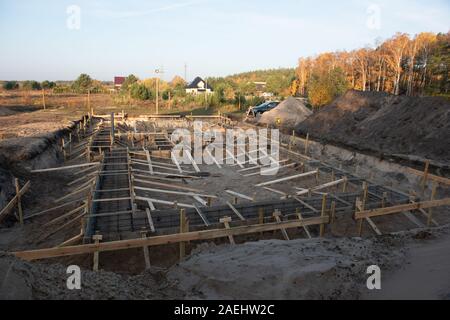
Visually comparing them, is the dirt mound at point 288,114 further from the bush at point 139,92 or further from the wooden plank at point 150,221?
the bush at point 139,92

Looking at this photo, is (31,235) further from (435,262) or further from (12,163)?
(435,262)

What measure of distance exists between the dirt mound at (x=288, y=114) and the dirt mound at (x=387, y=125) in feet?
9.36

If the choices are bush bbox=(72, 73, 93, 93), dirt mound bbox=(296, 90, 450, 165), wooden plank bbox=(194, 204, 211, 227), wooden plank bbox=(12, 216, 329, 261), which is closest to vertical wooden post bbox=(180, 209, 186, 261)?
wooden plank bbox=(12, 216, 329, 261)

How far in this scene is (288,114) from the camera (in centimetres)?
2389

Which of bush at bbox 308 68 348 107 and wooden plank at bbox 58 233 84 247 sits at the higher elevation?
bush at bbox 308 68 348 107

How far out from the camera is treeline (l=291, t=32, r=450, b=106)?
2409cm

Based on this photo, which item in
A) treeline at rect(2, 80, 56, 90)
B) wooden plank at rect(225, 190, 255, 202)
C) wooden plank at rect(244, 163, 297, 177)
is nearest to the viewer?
wooden plank at rect(225, 190, 255, 202)

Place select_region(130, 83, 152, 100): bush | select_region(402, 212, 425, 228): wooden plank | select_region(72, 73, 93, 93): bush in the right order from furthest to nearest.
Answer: select_region(72, 73, 93, 93): bush
select_region(130, 83, 152, 100): bush
select_region(402, 212, 425, 228): wooden plank

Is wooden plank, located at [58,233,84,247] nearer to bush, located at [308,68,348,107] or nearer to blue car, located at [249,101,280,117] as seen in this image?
bush, located at [308,68,348,107]

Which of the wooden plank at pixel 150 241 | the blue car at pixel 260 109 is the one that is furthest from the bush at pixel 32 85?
the wooden plank at pixel 150 241

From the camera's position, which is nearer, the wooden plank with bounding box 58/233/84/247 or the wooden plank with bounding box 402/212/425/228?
the wooden plank with bounding box 58/233/84/247

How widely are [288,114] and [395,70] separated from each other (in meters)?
15.2

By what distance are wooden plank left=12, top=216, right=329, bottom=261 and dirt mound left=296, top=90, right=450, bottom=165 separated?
27.9 feet

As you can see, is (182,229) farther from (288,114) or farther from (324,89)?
(324,89)
